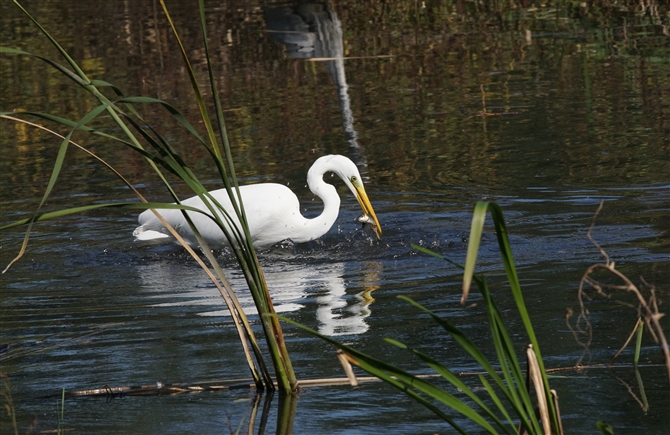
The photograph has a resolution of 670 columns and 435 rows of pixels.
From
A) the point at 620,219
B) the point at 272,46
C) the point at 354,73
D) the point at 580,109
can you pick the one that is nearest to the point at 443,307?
the point at 620,219

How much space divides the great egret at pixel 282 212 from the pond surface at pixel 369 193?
166mm

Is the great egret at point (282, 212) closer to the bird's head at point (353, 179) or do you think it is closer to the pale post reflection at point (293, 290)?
the bird's head at point (353, 179)

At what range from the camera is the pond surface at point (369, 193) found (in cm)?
402

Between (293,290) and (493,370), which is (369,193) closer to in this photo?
(293,290)

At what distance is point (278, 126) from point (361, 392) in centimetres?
697

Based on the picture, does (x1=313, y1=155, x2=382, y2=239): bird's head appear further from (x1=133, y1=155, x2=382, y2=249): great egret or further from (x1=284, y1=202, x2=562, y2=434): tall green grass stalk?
(x1=284, y1=202, x2=562, y2=434): tall green grass stalk

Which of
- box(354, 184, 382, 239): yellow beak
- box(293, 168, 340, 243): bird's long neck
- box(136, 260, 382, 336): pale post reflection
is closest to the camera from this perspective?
box(136, 260, 382, 336): pale post reflection

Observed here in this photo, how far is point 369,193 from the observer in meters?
8.12

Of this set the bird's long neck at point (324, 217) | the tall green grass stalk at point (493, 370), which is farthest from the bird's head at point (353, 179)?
the tall green grass stalk at point (493, 370)

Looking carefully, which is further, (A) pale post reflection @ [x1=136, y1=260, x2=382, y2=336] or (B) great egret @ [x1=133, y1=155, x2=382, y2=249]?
(B) great egret @ [x1=133, y1=155, x2=382, y2=249]

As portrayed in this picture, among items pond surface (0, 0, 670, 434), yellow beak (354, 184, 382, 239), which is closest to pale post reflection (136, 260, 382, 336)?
pond surface (0, 0, 670, 434)

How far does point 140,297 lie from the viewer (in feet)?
19.1

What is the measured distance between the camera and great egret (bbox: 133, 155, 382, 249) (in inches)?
274

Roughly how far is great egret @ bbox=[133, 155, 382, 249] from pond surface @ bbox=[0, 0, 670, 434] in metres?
0.17
